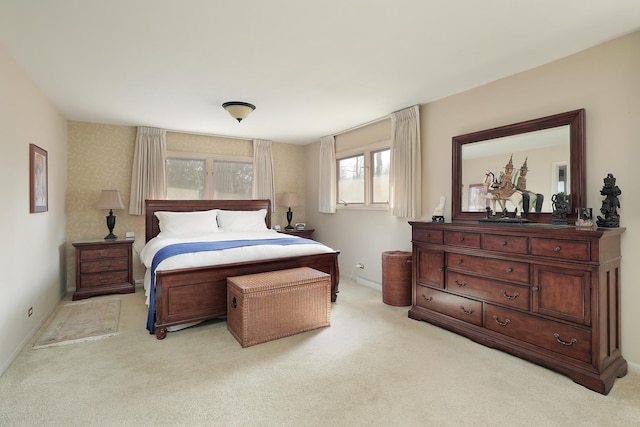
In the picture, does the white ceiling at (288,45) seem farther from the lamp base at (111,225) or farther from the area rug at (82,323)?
the area rug at (82,323)

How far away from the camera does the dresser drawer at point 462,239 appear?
285 centimetres

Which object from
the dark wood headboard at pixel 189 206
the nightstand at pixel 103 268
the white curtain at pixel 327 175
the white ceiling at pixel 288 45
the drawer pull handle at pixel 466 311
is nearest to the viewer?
the white ceiling at pixel 288 45

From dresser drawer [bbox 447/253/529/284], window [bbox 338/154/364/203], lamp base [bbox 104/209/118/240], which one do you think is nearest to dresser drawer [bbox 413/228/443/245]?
dresser drawer [bbox 447/253/529/284]

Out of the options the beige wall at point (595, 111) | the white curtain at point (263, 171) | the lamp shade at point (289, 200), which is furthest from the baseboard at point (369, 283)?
the white curtain at point (263, 171)

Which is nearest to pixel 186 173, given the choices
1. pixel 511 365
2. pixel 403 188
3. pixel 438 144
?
pixel 403 188

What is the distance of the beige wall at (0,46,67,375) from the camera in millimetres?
2408

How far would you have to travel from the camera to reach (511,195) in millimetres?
2924

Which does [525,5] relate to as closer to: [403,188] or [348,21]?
[348,21]

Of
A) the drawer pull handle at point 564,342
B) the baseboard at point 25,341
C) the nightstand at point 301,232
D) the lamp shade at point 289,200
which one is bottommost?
the baseboard at point 25,341

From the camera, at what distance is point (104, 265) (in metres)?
4.31

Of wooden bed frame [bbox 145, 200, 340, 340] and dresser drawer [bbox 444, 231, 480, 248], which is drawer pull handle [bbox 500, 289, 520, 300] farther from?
wooden bed frame [bbox 145, 200, 340, 340]

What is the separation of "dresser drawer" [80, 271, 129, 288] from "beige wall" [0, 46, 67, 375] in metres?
0.33

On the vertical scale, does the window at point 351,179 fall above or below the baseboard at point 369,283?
above

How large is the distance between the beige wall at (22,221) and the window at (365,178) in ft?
12.8
